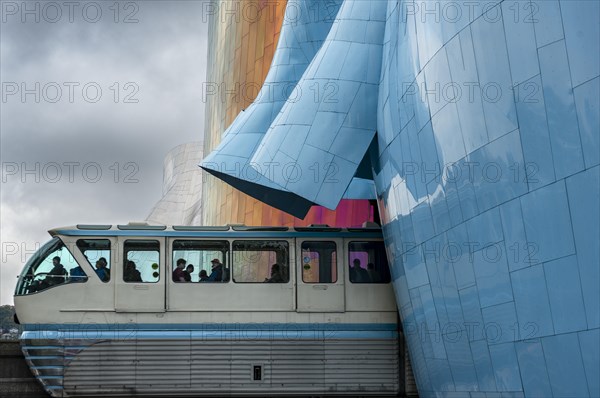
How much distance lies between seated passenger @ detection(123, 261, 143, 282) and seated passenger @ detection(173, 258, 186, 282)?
2.30 ft

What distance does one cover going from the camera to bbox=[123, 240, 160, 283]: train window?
1900 centimetres

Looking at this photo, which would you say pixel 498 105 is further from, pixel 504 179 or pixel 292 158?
pixel 292 158

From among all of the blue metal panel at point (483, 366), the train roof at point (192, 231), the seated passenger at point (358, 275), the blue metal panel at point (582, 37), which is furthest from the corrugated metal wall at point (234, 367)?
the blue metal panel at point (582, 37)

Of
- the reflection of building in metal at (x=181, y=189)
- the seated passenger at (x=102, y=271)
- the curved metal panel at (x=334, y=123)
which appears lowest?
the seated passenger at (x=102, y=271)

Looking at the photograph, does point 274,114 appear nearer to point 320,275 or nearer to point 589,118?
point 320,275

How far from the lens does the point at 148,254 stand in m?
19.1

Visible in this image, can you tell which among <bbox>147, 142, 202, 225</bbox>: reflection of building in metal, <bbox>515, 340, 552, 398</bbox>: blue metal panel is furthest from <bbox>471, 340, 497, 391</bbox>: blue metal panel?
<bbox>147, 142, 202, 225</bbox>: reflection of building in metal

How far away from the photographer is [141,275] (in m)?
19.0

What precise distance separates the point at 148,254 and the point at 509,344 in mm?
8465

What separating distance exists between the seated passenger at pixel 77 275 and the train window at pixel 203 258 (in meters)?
1.82

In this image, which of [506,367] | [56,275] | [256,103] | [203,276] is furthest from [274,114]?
[506,367]

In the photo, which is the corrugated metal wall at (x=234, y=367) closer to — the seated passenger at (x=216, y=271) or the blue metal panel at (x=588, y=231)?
the seated passenger at (x=216, y=271)

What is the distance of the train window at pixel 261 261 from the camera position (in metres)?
19.2

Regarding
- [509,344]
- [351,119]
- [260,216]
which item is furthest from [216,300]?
[260,216]
